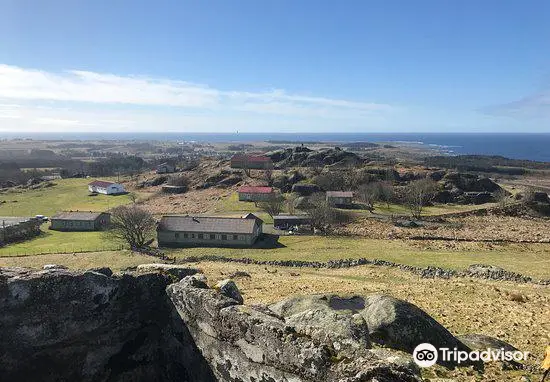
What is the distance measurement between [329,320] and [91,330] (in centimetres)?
804

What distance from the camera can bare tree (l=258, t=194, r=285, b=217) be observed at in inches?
3195

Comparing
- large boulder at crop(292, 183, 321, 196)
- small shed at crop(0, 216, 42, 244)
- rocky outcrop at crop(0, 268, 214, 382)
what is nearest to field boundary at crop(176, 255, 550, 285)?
small shed at crop(0, 216, 42, 244)

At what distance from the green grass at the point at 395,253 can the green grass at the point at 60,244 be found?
1216 centimetres

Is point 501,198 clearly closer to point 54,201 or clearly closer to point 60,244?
point 60,244

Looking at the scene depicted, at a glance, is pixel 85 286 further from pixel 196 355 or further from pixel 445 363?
pixel 445 363

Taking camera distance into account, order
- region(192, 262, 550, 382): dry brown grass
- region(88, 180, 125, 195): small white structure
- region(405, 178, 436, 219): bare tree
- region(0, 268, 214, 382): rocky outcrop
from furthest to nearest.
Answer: region(88, 180, 125, 195): small white structure → region(405, 178, 436, 219): bare tree → region(192, 262, 550, 382): dry brown grass → region(0, 268, 214, 382): rocky outcrop

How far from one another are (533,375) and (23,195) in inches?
4942

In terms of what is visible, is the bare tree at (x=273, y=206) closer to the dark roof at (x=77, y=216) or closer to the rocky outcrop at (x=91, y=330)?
the dark roof at (x=77, y=216)

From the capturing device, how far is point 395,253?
53062 millimetres

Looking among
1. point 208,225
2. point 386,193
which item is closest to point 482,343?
point 208,225

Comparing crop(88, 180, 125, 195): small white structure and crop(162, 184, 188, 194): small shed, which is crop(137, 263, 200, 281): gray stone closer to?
crop(162, 184, 188, 194): small shed

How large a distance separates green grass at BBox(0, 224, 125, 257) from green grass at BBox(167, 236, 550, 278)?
12.2 m

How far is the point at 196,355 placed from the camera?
12.3 meters

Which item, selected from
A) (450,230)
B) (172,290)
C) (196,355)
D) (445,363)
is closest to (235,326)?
(196,355)
